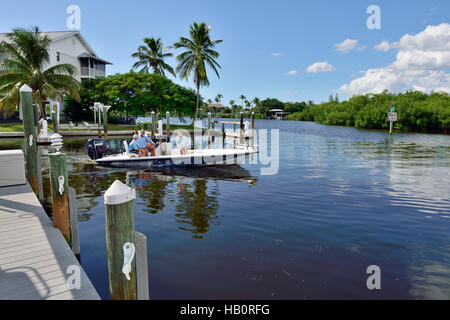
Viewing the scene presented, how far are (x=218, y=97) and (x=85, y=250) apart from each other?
179 metres

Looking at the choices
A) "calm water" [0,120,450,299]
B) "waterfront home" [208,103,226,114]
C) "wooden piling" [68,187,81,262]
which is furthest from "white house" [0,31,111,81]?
"waterfront home" [208,103,226,114]

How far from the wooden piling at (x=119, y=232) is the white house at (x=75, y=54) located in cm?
4284

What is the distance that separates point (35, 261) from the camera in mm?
4832

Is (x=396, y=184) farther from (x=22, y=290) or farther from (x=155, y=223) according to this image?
(x=22, y=290)

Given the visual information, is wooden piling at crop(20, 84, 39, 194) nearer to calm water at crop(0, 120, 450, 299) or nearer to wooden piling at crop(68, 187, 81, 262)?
calm water at crop(0, 120, 450, 299)

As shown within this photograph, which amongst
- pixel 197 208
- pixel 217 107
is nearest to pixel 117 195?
pixel 197 208

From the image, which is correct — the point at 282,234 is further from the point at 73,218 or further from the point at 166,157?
the point at 166,157

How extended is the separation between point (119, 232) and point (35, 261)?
2.38 m

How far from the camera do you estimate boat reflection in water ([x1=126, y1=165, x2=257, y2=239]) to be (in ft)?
27.8

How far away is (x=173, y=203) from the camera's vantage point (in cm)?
995

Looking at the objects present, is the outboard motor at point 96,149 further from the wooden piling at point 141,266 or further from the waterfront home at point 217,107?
the waterfront home at point 217,107

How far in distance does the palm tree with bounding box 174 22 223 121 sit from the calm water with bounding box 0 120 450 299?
3017 cm

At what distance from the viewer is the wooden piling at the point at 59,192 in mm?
6047
